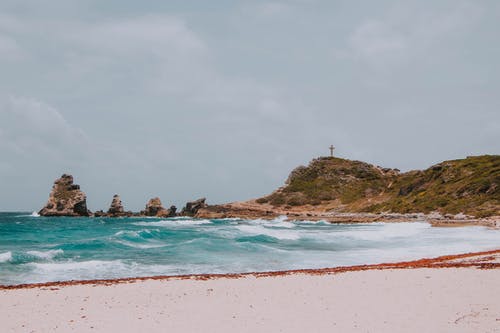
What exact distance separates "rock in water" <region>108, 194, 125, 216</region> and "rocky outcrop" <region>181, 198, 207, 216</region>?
75.5 feet

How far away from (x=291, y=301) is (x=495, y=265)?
9.22 m

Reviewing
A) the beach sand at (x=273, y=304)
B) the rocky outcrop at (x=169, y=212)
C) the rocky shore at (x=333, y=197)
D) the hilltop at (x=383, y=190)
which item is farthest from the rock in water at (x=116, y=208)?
the beach sand at (x=273, y=304)

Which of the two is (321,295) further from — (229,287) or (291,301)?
(229,287)

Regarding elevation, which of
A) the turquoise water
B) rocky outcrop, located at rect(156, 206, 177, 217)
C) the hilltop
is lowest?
the turquoise water

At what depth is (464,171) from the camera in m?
85.1

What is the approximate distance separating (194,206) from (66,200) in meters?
36.5

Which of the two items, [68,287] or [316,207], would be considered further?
[316,207]

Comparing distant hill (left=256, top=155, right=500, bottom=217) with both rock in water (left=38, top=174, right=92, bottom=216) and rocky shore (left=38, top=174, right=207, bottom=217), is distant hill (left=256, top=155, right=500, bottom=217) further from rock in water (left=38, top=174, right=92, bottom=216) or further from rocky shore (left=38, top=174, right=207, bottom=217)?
rock in water (left=38, top=174, right=92, bottom=216)

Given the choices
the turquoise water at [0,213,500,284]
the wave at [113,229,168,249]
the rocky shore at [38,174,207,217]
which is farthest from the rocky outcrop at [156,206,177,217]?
the turquoise water at [0,213,500,284]

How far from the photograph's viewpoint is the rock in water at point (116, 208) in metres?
135

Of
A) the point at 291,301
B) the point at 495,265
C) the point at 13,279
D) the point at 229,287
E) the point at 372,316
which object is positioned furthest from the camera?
the point at 13,279

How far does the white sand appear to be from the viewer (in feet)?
30.9

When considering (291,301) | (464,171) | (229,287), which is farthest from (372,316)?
(464,171)

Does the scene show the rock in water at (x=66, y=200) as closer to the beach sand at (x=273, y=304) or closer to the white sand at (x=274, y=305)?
the beach sand at (x=273, y=304)
